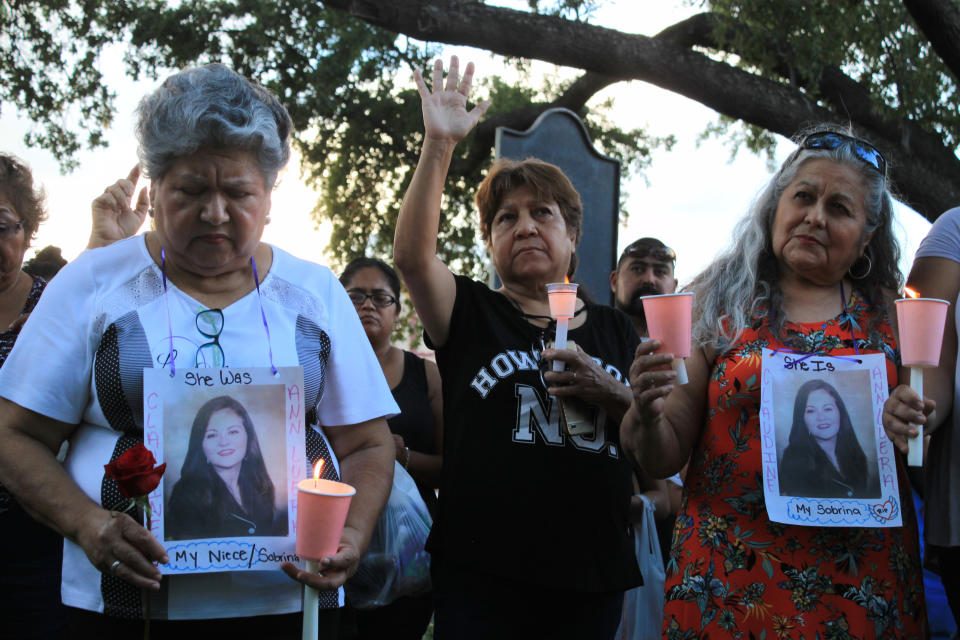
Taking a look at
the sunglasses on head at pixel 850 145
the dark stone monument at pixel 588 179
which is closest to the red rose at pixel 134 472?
the sunglasses on head at pixel 850 145

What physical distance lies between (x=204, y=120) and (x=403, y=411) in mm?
2058

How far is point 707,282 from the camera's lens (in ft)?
9.08

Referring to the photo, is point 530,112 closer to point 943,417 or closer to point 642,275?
point 642,275

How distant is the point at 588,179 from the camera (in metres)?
5.70

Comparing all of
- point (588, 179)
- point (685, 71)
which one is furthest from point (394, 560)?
point (685, 71)

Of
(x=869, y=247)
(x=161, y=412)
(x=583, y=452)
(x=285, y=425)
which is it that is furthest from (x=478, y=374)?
(x=869, y=247)

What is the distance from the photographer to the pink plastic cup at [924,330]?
2.14 metres

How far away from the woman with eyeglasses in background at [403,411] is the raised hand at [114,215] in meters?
1.24

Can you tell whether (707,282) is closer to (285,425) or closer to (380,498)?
(380,498)

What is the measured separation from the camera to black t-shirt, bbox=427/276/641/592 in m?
2.59

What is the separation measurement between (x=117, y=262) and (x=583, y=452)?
149cm

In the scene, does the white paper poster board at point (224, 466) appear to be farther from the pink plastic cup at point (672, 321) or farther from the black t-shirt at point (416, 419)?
the black t-shirt at point (416, 419)

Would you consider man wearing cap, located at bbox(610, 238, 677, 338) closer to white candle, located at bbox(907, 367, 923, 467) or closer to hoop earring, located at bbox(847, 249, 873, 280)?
hoop earring, located at bbox(847, 249, 873, 280)

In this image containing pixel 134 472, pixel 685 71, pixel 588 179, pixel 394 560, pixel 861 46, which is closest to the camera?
pixel 134 472
